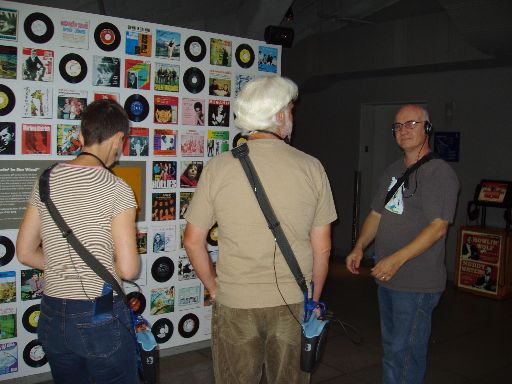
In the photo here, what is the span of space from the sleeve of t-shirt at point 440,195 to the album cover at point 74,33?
6.81 feet

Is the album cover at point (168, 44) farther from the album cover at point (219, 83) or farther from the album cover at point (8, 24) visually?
the album cover at point (8, 24)

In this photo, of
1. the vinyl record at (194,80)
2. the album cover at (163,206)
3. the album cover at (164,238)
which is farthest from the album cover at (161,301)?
the vinyl record at (194,80)

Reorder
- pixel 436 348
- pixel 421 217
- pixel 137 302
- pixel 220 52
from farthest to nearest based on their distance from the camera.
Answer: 1. pixel 436 348
2. pixel 220 52
3. pixel 137 302
4. pixel 421 217

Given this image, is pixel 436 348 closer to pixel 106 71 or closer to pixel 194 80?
pixel 194 80

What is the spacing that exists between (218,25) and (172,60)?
12.6 ft

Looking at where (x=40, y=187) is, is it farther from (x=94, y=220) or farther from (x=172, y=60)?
(x=172, y=60)

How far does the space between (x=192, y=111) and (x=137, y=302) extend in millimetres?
1298

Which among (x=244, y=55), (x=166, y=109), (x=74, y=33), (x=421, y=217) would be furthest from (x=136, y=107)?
(x=421, y=217)

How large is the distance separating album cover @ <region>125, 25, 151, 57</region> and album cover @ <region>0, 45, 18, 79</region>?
2.13 feet

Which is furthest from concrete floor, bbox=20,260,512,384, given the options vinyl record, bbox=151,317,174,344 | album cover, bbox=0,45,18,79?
album cover, bbox=0,45,18,79

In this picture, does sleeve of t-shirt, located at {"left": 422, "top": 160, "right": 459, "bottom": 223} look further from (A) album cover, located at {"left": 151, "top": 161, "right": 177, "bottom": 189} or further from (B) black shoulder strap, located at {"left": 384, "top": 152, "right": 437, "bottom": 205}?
(A) album cover, located at {"left": 151, "top": 161, "right": 177, "bottom": 189}

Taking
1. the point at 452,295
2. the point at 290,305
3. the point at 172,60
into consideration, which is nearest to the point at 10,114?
the point at 172,60

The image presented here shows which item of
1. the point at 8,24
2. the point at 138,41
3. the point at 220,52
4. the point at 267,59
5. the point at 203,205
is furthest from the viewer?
the point at 267,59

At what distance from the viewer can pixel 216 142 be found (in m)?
3.76
